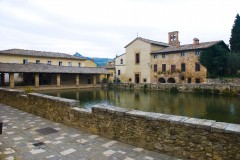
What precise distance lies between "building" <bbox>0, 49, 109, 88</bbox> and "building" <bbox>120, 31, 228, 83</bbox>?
690 cm

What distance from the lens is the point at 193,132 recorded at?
154 inches

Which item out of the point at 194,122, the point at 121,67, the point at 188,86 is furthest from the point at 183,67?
the point at 194,122

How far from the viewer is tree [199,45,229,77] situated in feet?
89.9

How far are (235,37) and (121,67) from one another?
22127mm

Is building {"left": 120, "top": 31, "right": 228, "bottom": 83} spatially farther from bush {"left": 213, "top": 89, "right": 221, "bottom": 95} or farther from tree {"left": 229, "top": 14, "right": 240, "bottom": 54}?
bush {"left": 213, "top": 89, "right": 221, "bottom": 95}

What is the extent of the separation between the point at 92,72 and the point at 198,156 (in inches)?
1350

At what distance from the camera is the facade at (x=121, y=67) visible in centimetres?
4130

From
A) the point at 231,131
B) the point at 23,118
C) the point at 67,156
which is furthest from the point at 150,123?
the point at 23,118

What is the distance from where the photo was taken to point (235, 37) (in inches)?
1196

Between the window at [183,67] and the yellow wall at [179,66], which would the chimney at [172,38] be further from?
the window at [183,67]

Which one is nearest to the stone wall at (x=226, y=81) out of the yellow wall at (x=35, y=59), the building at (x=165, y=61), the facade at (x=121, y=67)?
the building at (x=165, y=61)

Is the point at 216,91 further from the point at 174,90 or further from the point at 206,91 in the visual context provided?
the point at 174,90

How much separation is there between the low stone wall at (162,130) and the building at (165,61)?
26608 millimetres

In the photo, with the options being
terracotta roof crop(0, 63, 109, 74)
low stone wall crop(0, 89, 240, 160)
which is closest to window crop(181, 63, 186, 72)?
terracotta roof crop(0, 63, 109, 74)
